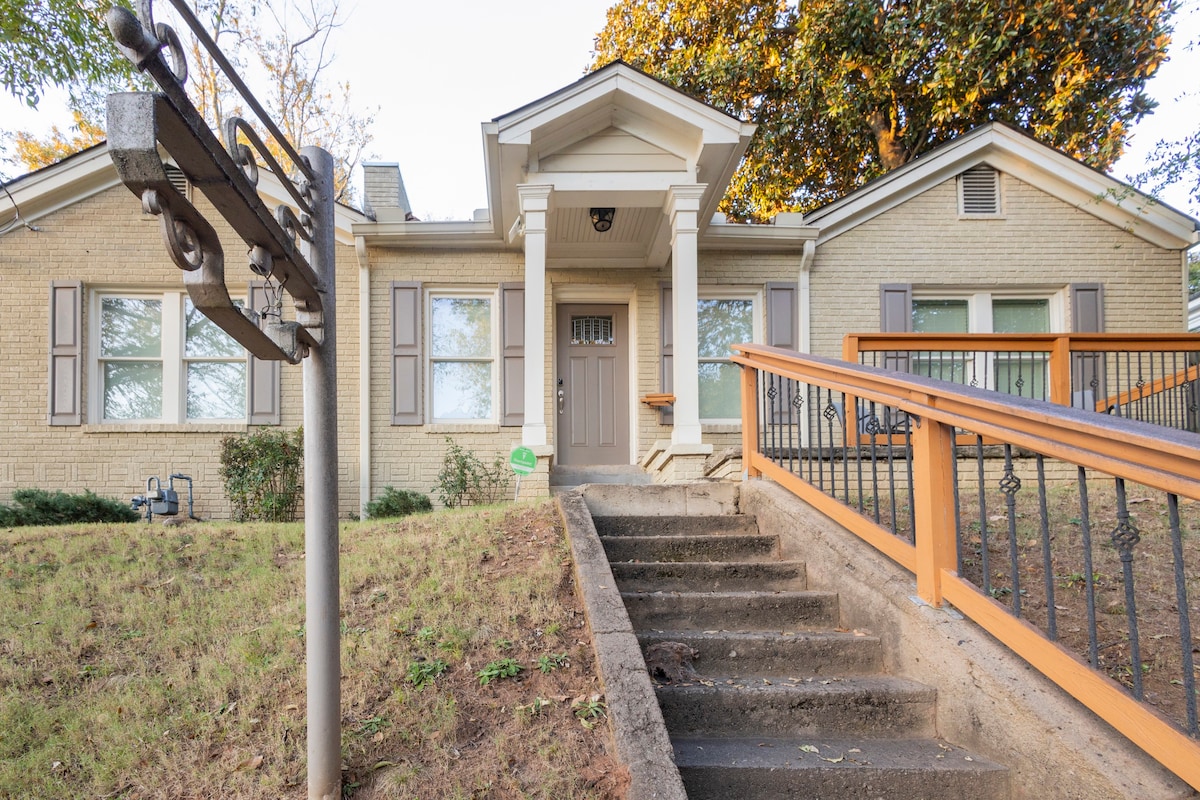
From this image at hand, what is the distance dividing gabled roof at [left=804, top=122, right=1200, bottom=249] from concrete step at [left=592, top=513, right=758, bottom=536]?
5337 millimetres

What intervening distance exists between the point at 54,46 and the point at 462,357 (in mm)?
4794

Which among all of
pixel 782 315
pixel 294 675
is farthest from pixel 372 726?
pixel 782 315

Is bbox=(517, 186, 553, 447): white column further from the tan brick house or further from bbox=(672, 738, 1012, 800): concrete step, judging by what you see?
bbox=(672, 738, 1012, 800): concrete step

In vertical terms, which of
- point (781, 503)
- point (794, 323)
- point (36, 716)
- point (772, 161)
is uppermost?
point (772, 161)

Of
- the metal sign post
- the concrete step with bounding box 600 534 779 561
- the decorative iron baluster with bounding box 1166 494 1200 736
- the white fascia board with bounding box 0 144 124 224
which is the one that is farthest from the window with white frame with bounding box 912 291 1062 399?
the white fascia board with bounding box 0 144 124 224

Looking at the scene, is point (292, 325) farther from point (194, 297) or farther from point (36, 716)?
point (36, 716)

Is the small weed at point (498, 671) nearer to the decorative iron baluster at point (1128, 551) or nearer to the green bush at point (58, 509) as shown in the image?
the decorative iron baluster at point (1128, 551)

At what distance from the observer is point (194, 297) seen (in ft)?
5.81

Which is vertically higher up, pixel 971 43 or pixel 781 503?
pixel 971 43

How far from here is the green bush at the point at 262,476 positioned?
25.6ft

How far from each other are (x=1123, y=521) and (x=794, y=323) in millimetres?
6924

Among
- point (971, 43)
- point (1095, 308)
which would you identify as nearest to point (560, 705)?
point (1095, 308)

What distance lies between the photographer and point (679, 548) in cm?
432

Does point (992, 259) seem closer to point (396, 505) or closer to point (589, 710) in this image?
point (396, 505)
